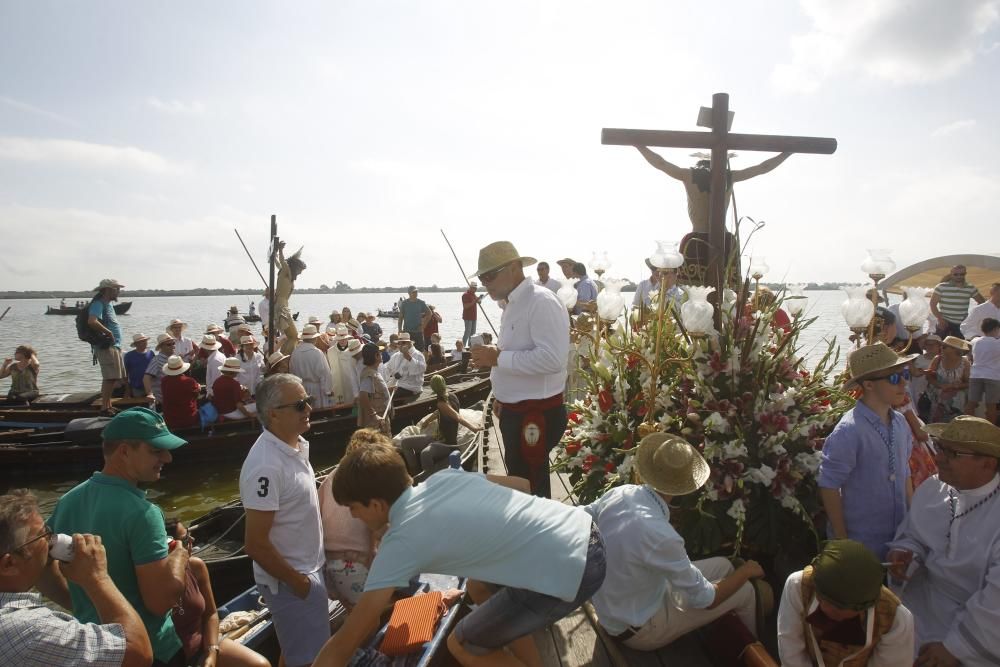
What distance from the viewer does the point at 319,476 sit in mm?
6340

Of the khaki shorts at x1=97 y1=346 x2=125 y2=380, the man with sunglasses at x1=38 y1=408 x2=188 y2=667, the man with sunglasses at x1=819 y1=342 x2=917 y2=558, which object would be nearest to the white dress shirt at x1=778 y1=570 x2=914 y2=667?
the man with sunglasses at x1=819 y1=342 x2=917 y2=558

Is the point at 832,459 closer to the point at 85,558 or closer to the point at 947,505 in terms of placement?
the point at 947,505

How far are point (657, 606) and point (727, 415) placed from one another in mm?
1030

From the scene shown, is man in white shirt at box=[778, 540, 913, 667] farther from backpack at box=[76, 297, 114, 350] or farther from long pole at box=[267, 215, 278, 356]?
backpack at box=[76, 297, 114, 350]

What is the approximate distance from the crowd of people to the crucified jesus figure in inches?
44.8

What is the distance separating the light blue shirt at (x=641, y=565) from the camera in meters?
2.46

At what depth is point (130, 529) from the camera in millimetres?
2371

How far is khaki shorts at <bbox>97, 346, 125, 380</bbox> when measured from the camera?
10.5 meters

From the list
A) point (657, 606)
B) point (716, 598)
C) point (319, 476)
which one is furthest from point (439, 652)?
point (319, 476)

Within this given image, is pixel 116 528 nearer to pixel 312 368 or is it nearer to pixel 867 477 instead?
pixel 867 477

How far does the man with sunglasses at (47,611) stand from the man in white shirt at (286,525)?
2.36 ft

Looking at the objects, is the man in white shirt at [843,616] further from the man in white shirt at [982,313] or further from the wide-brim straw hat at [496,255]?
the man in white shirt at [982,313]

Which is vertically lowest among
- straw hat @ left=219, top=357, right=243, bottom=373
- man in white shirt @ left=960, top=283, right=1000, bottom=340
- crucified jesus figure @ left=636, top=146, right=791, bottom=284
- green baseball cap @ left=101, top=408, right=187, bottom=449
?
straw hat @ left=219, top=357, right=243, bottom=373

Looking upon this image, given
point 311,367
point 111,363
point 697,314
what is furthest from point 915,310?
point 111,363
